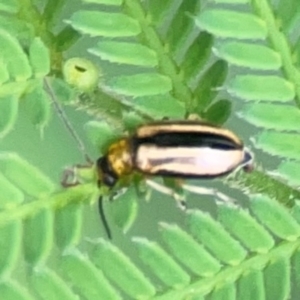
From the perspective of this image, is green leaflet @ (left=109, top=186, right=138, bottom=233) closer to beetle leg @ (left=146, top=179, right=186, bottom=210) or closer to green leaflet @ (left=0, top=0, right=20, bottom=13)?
beetle leg @ (left=146, top=179, right=186, bottom=210)

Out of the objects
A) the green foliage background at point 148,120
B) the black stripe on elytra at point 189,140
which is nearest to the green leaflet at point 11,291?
the green foliage background at point 148,120

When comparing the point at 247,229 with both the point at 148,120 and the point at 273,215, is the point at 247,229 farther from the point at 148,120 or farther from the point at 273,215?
the point at 148,120

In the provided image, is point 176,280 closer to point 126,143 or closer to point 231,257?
point 231,257

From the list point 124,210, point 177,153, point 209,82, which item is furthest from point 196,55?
point 124,210

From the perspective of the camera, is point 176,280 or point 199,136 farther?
point 199,136

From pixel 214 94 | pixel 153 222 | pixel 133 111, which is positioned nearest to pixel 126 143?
pixel 133 111

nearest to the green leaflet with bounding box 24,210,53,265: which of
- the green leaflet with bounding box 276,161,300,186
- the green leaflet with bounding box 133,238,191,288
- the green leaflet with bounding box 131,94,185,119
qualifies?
the green leaflet with bounding box 133,238,191,288
